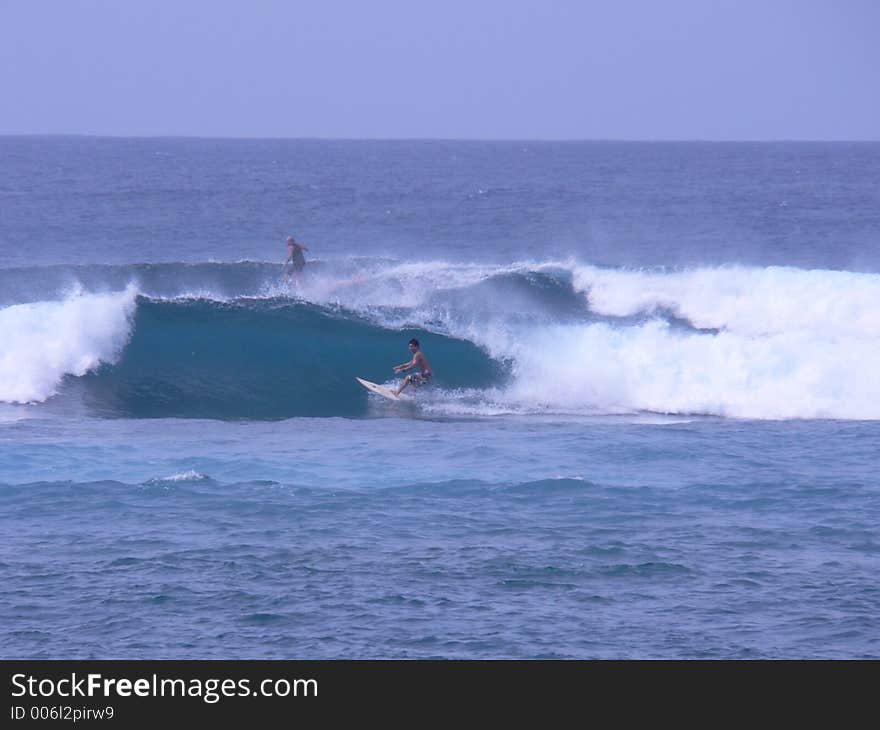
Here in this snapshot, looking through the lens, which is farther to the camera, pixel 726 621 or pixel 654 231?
pixel 654 231

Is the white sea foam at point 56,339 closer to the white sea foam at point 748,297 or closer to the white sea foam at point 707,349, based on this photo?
the white sea foam at point 707,349

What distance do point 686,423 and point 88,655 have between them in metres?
11.0

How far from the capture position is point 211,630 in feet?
29.3

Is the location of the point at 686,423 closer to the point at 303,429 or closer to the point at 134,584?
the point at 303,429

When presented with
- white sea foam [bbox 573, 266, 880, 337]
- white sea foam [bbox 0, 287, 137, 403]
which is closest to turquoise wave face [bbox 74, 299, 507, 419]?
white sea foam [bbox 0, 287, 137, 403]

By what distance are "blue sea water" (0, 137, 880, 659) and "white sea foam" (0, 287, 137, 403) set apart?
0.07 m

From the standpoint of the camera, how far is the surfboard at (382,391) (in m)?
18.9

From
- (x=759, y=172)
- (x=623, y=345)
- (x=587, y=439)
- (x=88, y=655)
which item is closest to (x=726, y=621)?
(x=88, y=655)

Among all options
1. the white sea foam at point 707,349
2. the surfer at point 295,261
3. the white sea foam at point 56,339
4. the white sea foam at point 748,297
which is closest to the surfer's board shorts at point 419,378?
the white sea foam at point 707,349

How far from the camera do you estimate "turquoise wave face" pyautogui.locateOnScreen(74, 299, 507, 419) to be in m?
19.1

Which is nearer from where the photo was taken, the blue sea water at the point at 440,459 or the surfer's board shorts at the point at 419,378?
the blue sea water at the point at 440,459

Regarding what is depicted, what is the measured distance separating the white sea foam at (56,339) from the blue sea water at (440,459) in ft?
0.22

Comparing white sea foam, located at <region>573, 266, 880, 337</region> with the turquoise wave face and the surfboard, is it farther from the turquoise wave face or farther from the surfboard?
the surfboard

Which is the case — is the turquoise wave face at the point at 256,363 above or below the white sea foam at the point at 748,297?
below
